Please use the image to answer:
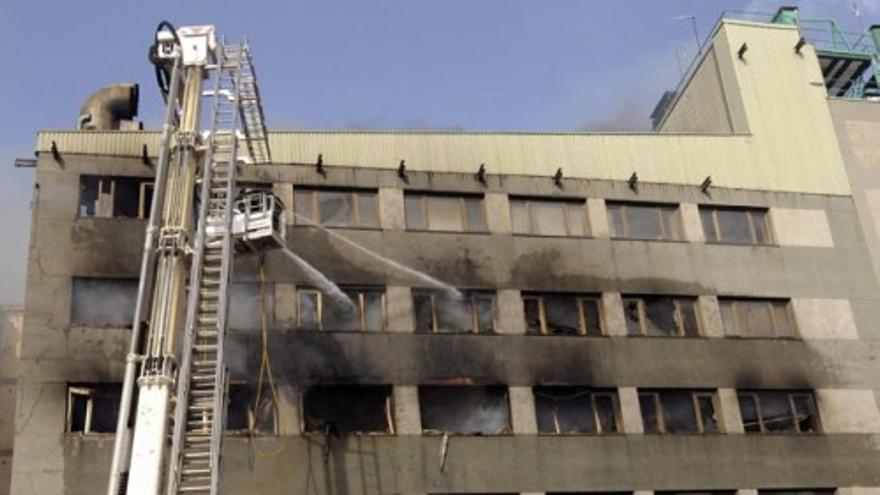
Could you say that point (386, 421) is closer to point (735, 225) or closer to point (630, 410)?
point (630, 410)

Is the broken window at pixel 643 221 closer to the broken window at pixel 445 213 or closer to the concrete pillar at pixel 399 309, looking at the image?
the broken window at pixel 445 213

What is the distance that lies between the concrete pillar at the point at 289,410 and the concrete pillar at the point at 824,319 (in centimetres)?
1772

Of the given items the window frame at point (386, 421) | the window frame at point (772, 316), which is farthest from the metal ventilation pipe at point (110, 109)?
the window frame at point (772, 316)

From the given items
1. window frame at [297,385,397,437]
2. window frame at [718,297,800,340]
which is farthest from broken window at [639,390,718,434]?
window frame at [297,385,397,437]

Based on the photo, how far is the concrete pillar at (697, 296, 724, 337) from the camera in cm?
3450

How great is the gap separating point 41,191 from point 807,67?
94.6 ft

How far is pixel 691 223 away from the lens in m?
36.4

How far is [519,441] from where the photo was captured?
102ft

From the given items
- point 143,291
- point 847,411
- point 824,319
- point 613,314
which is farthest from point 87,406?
point 824,319

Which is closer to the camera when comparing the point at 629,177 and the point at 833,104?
the point at 629,177

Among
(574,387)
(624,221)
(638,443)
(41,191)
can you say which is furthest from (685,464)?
(41,191)

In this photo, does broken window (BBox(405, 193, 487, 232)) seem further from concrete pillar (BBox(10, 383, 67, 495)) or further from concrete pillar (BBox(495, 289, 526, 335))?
concrete pillar (BBox(10, 383, 67, 495))

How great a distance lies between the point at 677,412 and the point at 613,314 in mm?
3798

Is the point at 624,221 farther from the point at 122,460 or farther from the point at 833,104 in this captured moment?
the point at 122,460
